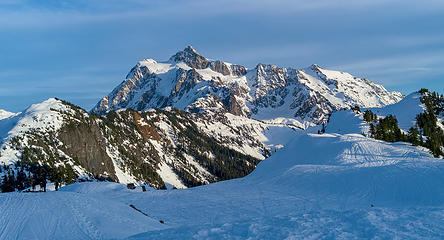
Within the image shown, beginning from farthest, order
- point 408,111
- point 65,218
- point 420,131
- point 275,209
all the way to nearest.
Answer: point 408,111
point 420,131
point 275,209
point 65,218

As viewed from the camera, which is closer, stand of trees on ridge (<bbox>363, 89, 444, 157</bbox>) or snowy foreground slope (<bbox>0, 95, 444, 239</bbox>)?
snowy foreground slope (<bbox>0, 95, 444, 239</bbox>)

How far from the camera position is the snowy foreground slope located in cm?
1522

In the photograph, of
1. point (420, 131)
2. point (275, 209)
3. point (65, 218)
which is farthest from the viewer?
point (420, 131)

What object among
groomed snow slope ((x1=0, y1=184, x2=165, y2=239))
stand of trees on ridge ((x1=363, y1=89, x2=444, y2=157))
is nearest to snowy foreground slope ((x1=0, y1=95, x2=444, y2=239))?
groomed snow slope ((x1=0, y1=184, x2=165, y2=239))

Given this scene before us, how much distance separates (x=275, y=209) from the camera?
1166 inches

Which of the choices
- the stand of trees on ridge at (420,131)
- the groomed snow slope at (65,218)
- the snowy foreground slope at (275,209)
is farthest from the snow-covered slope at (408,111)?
the groomed snow slope at (65,218)

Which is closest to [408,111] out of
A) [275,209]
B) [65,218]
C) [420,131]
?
[420,131]

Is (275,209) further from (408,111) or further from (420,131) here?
(408,111)

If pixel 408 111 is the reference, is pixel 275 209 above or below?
below

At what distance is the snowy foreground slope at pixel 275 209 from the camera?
49.9 feet

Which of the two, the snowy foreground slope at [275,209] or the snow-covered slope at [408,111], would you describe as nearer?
the snowy foreground slope at [275,209]

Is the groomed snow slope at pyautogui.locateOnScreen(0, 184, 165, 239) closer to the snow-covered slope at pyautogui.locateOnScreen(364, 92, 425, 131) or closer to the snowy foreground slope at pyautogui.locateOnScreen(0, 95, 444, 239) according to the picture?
the snowy foreground slope at pyautogui.locateOnScreen(0, 95, 444, 239)

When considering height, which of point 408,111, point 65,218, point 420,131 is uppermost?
point 408,111

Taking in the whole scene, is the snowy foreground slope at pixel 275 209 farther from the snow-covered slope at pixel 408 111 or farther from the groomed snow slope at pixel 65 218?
the snow-covered slope at pixel 408 111
